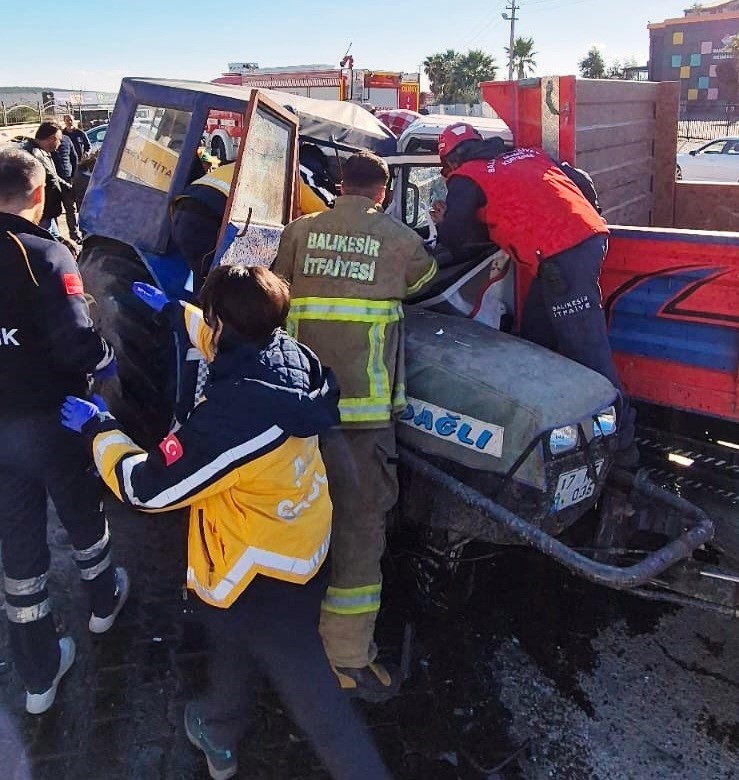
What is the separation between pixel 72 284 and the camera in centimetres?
251

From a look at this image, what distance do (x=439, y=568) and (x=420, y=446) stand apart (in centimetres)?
65

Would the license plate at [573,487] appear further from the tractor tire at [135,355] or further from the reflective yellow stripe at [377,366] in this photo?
the tractor tire at [135,355]

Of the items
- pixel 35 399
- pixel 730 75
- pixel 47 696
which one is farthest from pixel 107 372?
pixel 730 75

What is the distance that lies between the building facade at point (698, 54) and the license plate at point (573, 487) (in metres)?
52.0

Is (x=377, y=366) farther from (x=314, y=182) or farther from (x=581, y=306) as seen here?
(x=314, y=182)

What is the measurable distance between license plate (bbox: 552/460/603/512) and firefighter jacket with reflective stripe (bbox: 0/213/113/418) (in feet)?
5.55

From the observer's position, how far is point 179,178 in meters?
3.37

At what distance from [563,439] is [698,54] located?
58.5m

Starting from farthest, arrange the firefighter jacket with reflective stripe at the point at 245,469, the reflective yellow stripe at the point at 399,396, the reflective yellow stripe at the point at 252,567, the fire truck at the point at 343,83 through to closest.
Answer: the fire truck at the point at 343,83, the reflective yellow stripe at the point at 399,396, the reflective yellow stripe at the point at 252,567, the firefighter jacket with reflective stripe at the point at 245,469

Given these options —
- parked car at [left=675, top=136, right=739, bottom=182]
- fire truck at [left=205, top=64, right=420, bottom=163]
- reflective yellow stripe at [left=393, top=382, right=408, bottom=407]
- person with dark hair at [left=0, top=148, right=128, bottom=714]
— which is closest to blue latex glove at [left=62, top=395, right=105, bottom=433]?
person with dark hair at [left=0, top=148, right=128, bottom=714]

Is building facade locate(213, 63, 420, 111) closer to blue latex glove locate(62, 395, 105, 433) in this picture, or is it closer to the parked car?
the parked car

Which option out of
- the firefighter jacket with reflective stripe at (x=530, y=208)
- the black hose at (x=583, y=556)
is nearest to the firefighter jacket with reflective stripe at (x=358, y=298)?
the black hose at (x=583, y=556)

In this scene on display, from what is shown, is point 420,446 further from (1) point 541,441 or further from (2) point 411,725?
(2) point 411,725

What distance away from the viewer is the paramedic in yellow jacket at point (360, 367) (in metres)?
2.73
